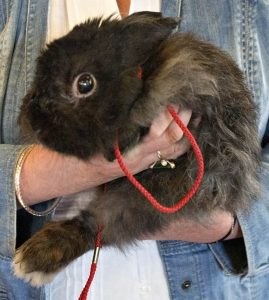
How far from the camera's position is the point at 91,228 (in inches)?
48.9

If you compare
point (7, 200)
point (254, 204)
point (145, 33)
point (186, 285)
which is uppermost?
point (145, 33)

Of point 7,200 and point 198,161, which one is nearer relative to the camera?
point 198,161

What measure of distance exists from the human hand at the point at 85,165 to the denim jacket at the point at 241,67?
7.2 inches

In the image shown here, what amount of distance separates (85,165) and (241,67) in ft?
1.85

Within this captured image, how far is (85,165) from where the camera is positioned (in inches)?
44.5

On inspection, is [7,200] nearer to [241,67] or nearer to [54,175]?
[54,175]

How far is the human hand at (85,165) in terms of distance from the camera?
1071mm

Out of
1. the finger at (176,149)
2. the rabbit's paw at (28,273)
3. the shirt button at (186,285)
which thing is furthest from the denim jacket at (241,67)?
the finger at (176,149)

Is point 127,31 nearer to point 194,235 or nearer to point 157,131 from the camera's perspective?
point 157,131

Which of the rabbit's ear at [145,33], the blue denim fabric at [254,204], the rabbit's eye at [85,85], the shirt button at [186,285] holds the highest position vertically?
the rabbit's ear at [145,33]

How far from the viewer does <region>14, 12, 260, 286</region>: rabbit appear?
1.03 m

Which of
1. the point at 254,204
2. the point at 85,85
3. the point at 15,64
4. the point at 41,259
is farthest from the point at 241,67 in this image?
the point at 41,259

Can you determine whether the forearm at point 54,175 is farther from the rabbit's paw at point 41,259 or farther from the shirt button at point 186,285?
the shirt button at point 186,285

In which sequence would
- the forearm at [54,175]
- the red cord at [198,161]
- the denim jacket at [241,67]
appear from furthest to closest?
the denim jacket at [241,67], the forearm at [54,175], the red cord at [198,161]
